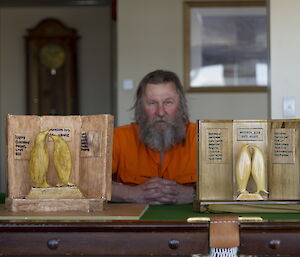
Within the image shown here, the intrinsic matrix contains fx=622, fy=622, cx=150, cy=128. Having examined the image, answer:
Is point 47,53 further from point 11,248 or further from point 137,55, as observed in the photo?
point 11,248

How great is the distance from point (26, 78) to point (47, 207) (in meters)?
7.02

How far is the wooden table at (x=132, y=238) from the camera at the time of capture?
5.90 feet

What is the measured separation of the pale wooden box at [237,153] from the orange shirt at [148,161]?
85 centimetres

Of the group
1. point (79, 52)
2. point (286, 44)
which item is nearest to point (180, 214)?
point (286, 44)

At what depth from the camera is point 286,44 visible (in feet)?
10.2

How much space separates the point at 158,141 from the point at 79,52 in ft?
20.1

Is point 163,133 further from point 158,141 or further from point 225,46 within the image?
point 225,46

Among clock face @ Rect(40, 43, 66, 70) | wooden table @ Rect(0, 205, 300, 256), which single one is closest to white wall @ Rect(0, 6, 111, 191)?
clock face @ Rect(40, 43, 66, 70)

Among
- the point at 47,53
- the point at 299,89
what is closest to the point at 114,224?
the point at 299,89

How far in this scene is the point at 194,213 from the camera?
2.15 meters

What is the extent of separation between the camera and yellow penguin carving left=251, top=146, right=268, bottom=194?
2.12 meters

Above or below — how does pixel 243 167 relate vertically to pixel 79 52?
below

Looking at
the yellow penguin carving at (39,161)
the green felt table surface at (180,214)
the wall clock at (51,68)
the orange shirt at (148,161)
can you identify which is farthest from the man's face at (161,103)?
the wall clock at (51,68)

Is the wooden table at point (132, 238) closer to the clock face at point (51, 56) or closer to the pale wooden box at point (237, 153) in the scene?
the pale wooden box at point (237, 153)
